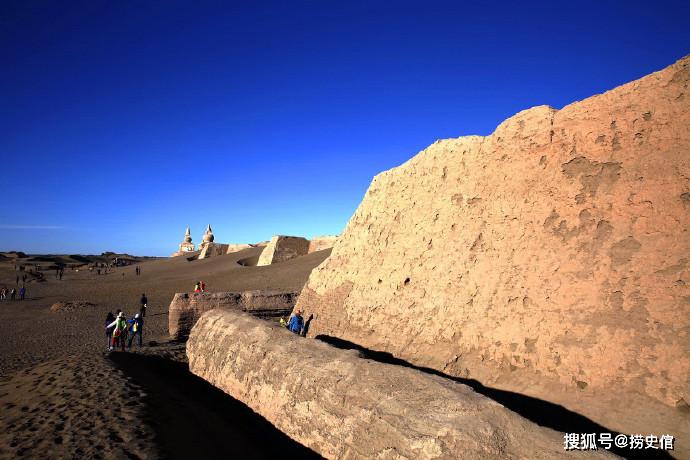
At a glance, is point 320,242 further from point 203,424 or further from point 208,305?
point 203,424

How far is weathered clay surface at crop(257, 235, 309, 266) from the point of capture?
28.1 metres

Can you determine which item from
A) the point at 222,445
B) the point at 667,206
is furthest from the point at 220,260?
Answer: the point at 667,206

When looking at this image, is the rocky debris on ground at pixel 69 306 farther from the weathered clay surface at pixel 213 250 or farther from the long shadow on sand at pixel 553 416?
the long shadow on sand at pixel 553 416

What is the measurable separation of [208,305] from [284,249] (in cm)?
1798

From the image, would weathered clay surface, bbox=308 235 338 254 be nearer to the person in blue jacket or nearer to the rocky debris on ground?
the rocky debris on ground

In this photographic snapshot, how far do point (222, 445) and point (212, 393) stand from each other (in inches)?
76.3

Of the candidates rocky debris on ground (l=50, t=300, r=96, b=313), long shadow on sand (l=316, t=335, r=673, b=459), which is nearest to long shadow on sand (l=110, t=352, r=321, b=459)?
long shadow on sand (l=316, t=335, r=673, b=459)

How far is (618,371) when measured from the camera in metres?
3.65

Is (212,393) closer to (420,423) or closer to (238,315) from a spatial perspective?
(238,315)

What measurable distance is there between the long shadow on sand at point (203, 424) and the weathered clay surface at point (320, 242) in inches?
887

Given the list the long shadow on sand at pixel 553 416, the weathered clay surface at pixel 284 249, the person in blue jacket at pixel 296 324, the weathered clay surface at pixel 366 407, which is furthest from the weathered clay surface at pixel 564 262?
the weathered clay surface at pixel 284 249

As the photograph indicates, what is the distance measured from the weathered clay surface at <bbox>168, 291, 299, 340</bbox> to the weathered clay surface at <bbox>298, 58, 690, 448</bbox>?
5.02m

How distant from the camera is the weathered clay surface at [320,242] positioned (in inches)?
1149

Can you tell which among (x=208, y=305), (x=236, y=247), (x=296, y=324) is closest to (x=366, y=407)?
(x=296, y=324)
